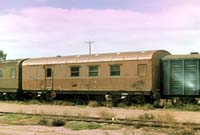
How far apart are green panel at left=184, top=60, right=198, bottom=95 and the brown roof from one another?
2.15 metres

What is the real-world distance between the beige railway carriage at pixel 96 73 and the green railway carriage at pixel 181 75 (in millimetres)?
602

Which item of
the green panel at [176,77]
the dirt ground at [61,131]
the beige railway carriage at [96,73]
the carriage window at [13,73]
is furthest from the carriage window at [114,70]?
the dirt ground at [61,131]

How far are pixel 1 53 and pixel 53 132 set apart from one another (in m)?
77.9

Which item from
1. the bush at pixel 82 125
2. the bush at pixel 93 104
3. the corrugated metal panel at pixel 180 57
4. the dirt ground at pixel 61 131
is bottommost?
the dirt ground at pixel 61 131

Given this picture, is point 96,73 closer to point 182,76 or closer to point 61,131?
point 182,76

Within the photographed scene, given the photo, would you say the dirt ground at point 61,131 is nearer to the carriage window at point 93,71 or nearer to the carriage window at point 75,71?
the carriage window at point 93,71

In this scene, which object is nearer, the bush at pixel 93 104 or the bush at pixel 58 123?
the bush at pixel 58 123

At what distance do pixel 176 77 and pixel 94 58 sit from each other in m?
5.76

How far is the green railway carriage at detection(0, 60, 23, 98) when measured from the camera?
3503 centimetres

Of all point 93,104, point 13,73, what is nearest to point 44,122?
point 93,104

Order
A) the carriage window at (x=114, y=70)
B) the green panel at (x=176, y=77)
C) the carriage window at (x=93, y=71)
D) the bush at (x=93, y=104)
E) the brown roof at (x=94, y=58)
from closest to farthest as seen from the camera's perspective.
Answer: the green panel at (x=176, y=77)
the brown roof at (x=94, y=58)
the carriage window at (x=114, y=70)
the bush at (x=93, y=104)
the carriage window at (x=93, y=71)

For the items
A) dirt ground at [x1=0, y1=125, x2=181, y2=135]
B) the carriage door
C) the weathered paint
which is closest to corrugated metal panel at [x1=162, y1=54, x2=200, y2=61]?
the weathered paint

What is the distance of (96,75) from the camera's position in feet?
96.0

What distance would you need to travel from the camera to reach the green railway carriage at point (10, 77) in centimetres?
3503
